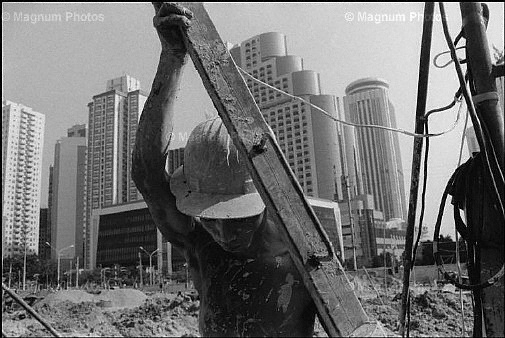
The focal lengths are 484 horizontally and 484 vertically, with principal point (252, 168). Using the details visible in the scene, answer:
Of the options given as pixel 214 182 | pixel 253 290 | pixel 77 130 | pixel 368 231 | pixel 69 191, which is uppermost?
pixel 77 130

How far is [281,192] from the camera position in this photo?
1133 millimetres

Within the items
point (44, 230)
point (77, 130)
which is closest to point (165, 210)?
point (77, 130)

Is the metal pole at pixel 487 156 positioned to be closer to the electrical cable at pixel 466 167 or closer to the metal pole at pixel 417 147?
the electrical cable at pixel 466 167

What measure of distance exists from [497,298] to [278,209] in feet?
3.73

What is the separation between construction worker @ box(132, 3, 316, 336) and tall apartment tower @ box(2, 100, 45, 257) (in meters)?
43.3

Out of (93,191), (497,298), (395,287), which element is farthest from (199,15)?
(93,191)

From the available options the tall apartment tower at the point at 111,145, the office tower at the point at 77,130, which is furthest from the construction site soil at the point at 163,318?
the office tower at the point at 77,130

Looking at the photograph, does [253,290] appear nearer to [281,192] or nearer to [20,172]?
[281,192]

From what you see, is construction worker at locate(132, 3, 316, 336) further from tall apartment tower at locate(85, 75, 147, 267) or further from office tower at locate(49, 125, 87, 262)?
office tower at locate(49, 125, 87, 262)

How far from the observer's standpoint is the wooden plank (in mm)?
1080

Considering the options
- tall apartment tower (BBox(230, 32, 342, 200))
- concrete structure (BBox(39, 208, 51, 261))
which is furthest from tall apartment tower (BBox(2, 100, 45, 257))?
tall apartment tower (BBox(230, 32, 342, 200))

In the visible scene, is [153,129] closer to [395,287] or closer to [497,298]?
[497,298]

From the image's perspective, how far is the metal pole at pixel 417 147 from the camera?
1.85 meters

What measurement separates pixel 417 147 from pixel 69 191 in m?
57.1
